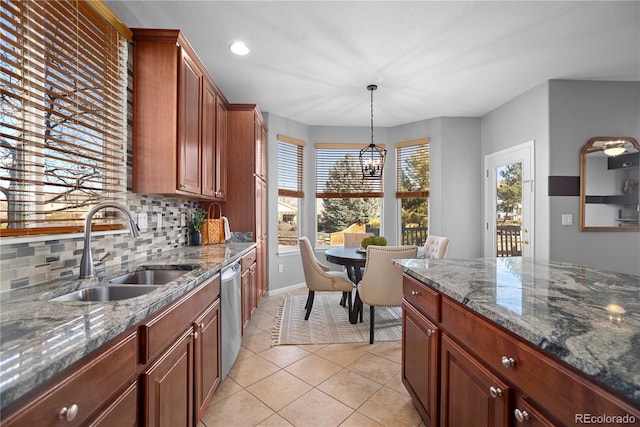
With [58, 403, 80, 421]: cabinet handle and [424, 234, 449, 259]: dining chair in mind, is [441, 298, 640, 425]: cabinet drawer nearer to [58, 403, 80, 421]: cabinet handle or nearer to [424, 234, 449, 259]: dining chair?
[58, 403, 80, 421]: cabinet handle

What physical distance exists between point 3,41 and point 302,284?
4128 millimetres

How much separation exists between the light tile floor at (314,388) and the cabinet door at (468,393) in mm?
592

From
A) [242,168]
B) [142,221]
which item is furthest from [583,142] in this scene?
[142,221]

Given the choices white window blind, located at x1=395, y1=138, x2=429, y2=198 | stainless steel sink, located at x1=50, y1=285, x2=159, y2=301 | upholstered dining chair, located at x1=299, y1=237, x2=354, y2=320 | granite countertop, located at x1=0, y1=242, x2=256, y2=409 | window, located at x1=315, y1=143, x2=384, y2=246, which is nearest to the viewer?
granite countertop, located at x1=0, y1=242, x2=256, y2=409

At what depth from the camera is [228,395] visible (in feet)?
6.26

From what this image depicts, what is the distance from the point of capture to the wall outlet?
6.83 ft

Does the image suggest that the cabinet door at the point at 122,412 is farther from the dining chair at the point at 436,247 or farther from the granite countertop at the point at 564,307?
the dining chair at the point at 436,247

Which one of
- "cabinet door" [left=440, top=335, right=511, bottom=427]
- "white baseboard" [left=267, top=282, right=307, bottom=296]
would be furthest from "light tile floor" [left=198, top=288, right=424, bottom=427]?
"white baseboard" [left=267, top=282, right=307, bottom=296]

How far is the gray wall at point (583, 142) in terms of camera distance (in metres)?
3.21

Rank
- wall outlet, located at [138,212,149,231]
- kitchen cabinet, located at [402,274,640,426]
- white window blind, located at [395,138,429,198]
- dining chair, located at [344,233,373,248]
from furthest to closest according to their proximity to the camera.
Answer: white window blind, located at [395,138,429,198]
dining chair, located at [344,233,373,248]
wall outlet, located at [138,212,149,231]
kitchen cabinet, located at [402,274,640,426]

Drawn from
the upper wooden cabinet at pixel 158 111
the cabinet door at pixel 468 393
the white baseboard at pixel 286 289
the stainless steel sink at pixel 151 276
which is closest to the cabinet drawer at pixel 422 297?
the cabinet door at pixel 468 393

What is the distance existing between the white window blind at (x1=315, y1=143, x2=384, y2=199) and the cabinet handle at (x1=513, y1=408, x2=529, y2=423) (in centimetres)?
411

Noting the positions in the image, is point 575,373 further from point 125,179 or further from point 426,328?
point 125,179

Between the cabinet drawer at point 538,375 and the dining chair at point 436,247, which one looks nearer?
the cabinet drawer at point 538,375
